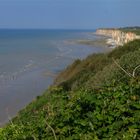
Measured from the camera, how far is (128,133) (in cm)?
500

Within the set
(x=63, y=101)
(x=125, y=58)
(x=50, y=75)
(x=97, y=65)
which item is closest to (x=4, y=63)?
(x=50, y=75)

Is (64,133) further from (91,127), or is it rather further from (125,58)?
Answer: (125,58)

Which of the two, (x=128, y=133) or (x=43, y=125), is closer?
(x=128, y=133)

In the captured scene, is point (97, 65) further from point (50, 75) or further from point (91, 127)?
point (50, 75)

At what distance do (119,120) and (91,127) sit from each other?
1.10ft

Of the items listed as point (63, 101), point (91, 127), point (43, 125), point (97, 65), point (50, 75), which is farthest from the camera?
point (50, 75)

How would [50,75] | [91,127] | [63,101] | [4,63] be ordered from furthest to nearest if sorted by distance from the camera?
[4,63]
[50,75]
[63,101]
[91,127]

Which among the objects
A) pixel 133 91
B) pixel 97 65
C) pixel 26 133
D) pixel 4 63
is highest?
pixel 133 91

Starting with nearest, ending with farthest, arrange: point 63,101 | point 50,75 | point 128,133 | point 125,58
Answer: point 128,133, point 63,101, point 125,58, point 50,75

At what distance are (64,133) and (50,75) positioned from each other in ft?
147

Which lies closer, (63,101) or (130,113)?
(130,113)

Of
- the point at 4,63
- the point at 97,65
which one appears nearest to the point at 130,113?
the point at 97,65

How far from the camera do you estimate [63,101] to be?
6445 millimetres

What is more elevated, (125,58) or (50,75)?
(125,58)
